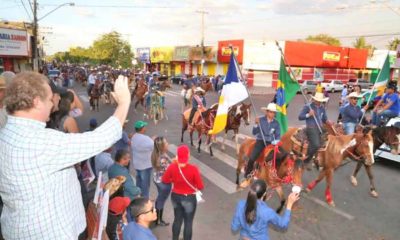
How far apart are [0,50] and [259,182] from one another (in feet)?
101

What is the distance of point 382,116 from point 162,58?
179 feet

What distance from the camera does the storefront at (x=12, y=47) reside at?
28.1 m

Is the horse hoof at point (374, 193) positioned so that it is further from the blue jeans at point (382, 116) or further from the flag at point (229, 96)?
the blue jeans at point (382, 116)

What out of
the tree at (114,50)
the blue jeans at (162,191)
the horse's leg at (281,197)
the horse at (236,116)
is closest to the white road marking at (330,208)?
the horse's leg at (281,197)

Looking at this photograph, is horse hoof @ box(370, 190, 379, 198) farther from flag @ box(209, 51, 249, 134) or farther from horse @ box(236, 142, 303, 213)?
flag @ box(209, 51, 249, 134)

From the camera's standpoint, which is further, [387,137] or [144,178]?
[387,137]

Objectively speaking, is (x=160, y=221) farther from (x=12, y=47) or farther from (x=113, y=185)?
(x=12, y=47)

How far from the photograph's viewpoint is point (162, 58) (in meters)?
63.2

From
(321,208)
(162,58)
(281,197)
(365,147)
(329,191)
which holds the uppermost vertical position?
(162,58)

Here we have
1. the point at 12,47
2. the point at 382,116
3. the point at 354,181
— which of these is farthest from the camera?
the point at 12,47

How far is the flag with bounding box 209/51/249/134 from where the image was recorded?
7.43 metres

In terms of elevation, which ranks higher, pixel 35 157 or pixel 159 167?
pixel 35 157

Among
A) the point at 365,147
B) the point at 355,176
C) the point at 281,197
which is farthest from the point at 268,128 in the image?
the point at 355,176

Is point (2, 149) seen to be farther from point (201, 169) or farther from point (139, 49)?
point (139, 49)
